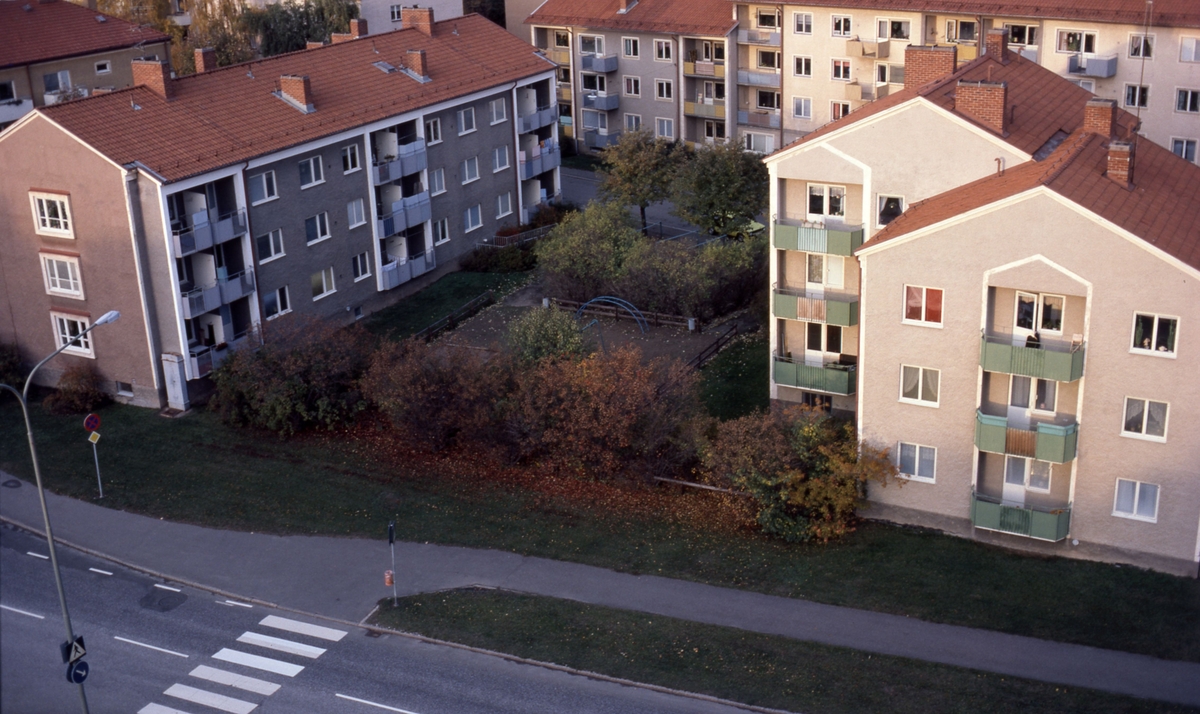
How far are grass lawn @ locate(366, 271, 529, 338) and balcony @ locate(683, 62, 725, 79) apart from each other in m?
21.8

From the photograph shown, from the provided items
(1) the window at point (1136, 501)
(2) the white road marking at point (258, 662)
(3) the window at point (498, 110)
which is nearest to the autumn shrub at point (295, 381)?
(2) the white road marking at point (258, 662)

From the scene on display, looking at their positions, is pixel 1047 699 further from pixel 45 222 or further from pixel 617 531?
pixel 45 222

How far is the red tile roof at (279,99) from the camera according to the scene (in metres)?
44.6

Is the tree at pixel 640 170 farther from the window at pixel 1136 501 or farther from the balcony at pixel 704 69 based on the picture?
the window at pixel 1136 501

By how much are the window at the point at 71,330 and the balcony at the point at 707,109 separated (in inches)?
1583

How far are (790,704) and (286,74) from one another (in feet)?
114

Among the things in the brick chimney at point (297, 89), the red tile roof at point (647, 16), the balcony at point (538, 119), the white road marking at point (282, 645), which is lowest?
the white road marking at point (282, 645)

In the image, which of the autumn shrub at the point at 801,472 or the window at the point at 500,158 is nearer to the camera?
the autumn shrub at the point at 801,472

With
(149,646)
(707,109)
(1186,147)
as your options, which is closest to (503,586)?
(149,646)

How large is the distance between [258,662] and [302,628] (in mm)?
1751

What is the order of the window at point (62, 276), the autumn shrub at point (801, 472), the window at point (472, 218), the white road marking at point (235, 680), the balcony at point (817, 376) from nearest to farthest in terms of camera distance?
the white road marking at point (235, 680)
the autumn shrub at point (801, 472)
the balcony at point (817, 376)
the window at point (62, 276)
the window at point (472, 218)

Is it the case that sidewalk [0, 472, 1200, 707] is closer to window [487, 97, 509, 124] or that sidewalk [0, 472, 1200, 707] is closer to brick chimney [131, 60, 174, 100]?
brick chimney [131, 60, 174, 100]

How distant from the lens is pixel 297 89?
50.8 meters

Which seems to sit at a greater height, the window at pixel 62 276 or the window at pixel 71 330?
the window at pixel 62 276
